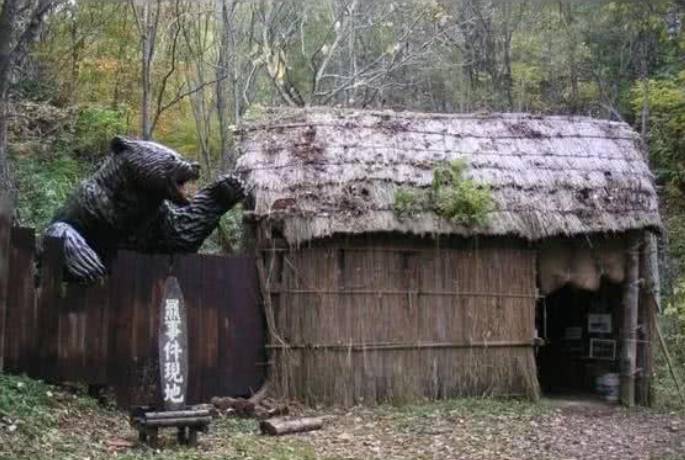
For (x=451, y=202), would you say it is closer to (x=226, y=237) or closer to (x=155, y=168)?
(x=226, y=237)

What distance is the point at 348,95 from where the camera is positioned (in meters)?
22.2

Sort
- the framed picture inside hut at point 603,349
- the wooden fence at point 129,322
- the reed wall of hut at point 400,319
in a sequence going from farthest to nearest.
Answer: the framed picture inside hut at point 603,349, the reed wall of hut at point 400,319, the wooden fence at point 129,322

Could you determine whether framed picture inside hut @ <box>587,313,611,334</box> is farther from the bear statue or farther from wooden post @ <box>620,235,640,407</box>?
the bear statue

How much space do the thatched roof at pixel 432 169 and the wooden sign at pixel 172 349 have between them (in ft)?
9.71

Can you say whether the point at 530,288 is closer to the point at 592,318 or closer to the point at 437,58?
the point at 592,318

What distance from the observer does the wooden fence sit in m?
8.73

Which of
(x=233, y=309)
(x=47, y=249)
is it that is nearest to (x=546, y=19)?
(x=233, y=309)

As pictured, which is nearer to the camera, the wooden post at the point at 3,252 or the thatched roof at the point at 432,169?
the wooden post at the point at 3,252

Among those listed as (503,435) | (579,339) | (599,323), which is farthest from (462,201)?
(579,339)

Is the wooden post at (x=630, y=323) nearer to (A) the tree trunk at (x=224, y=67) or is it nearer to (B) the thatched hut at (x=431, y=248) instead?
(B) the thatched hut at (x=431, y=248)

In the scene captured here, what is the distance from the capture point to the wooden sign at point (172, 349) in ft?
25.7

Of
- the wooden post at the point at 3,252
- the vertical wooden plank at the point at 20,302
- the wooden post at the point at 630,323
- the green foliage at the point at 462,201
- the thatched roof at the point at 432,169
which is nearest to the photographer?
the wooden post at the point at 3,252

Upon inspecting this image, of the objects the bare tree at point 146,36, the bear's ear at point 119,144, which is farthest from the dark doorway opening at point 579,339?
the bare tree at point 146,36

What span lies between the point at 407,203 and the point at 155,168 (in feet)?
11.8
